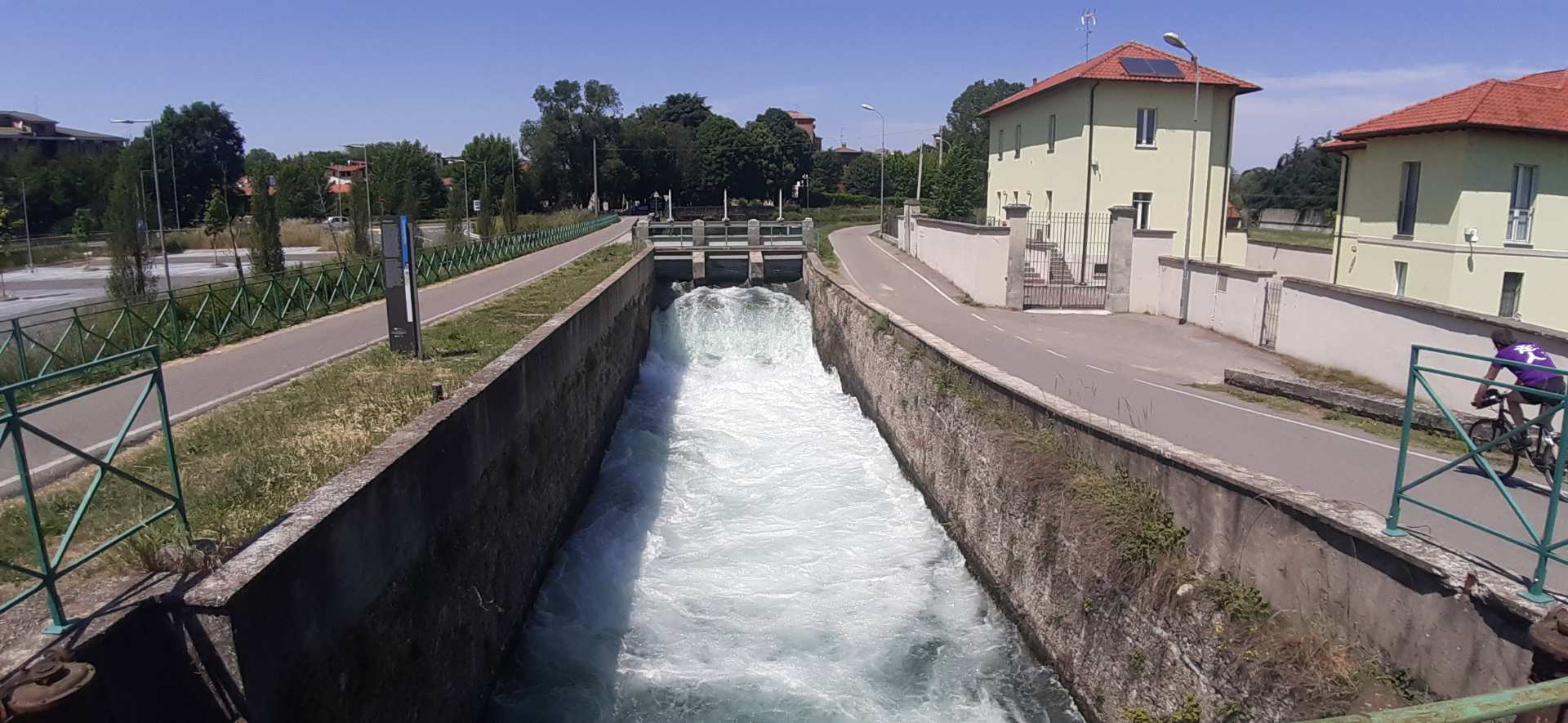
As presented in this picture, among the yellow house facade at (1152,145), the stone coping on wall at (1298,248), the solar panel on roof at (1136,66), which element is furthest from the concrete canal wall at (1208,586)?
the solar panel on roof at (1136,66)

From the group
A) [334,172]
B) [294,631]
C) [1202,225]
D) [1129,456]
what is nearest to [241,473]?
[294,631]

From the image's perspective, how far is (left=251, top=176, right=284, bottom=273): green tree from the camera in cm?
2317

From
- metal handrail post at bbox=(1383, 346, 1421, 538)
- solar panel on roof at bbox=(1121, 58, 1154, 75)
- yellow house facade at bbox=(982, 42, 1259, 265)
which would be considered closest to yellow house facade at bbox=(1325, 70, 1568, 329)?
yellow house facade at bbox=(982, 42, 1259, 265)

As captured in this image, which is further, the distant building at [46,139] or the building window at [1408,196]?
the distant building at [46,139]

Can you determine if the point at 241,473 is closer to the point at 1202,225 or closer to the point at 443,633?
the point at 443,633

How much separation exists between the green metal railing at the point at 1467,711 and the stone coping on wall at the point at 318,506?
4.71 metres

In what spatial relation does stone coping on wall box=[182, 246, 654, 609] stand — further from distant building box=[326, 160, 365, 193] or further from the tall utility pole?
distant building box=[326, 160, 365, 193]


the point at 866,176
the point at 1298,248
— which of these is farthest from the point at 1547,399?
the point at 866,176

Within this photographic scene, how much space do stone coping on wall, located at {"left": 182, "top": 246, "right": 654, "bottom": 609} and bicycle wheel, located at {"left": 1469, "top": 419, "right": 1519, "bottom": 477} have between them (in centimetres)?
878

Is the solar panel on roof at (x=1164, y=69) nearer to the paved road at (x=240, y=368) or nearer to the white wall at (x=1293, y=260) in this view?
the white wall at (x=1293, y=260)

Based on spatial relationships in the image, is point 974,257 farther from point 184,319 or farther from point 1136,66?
point 184,319

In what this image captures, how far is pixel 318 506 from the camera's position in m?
5.62

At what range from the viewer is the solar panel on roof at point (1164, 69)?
90.9 ft

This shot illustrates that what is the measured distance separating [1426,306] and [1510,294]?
9.22 metres
